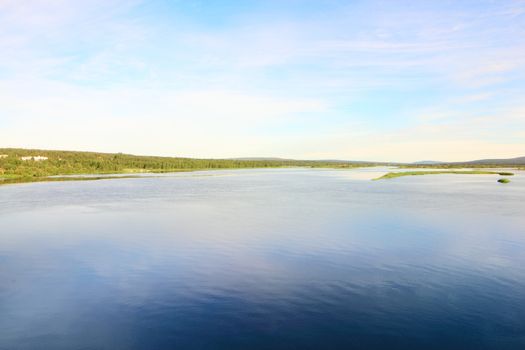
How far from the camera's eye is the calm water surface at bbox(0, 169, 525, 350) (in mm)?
12023

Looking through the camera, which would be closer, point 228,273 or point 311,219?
point 228,273

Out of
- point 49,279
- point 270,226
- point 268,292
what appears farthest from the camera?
point 270,226

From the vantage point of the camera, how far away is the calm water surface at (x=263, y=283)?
12023mm

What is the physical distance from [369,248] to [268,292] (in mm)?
9844

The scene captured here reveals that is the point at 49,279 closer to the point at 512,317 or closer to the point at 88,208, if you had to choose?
the point at 512,317

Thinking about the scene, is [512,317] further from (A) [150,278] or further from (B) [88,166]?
(B) [88,166]

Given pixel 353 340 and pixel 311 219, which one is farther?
pixel 311 219

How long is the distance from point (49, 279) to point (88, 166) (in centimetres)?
13543

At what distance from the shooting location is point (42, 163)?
12575cm

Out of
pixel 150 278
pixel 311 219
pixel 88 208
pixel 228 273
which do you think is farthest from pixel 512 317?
pixel 88 208

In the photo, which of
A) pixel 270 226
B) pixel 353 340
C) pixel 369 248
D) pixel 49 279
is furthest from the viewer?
pixel 270 226

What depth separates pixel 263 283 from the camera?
659 inches

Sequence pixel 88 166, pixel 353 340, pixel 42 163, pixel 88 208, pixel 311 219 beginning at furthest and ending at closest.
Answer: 1. pixel 88 166
2. pixel 42 163
3. pixel 88 208
4. pixel 311 219
5. pixel 353 340

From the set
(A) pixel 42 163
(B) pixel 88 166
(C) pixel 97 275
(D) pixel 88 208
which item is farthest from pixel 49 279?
(B) pixel 88 166
